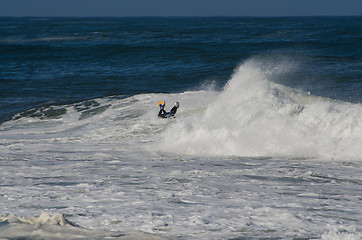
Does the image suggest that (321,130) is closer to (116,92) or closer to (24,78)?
(116,92)

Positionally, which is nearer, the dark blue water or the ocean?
the ocean

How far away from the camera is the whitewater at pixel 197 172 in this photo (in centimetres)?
605

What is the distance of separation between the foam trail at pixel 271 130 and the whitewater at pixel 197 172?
26mm

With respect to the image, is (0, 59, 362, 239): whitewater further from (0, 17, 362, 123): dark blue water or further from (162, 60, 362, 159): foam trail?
(0, 17, 362, 123): dark blue water

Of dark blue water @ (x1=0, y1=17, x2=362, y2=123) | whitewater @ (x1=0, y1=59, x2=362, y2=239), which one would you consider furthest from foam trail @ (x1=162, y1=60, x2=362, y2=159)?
dark blue water @ (x1=0, y1=17, x2=362, y2=123)

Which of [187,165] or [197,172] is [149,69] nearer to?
[187,165]

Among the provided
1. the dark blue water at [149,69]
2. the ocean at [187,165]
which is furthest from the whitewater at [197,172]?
the dark blue water at [149,69]

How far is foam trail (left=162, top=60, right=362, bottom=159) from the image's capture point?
35.1 ft

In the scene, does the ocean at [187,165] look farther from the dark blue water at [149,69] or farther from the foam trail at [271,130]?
the dark blue water at [149,69]

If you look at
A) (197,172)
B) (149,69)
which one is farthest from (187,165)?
(149,69)

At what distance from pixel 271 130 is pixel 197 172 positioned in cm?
335

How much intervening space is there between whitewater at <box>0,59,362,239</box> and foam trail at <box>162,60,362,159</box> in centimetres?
3

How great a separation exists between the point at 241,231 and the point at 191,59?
1214 inches

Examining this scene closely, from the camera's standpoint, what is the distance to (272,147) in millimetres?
10922
